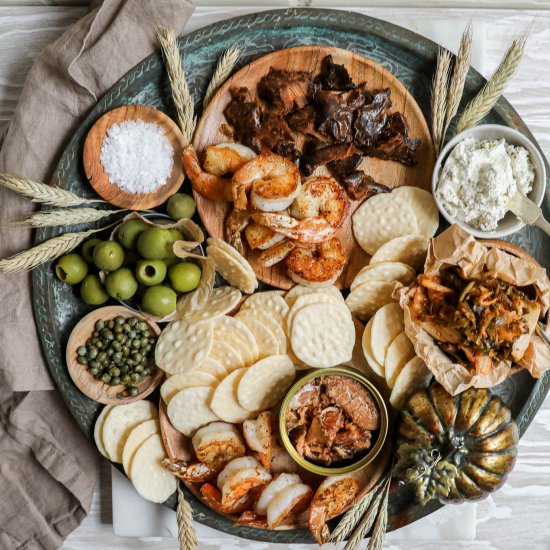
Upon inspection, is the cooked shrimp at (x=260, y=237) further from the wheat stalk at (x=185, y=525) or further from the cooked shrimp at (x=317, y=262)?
the wheat stalk at (x=185, y=525)

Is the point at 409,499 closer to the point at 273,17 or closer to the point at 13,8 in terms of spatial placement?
the point at 273,17

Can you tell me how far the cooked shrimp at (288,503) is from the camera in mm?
1848

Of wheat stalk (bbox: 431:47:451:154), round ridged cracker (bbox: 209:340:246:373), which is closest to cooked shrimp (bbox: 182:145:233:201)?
round ridged cracker (bbox: 209:340:246:373)

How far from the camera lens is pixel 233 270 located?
1.88m

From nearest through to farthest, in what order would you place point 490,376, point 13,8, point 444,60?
point 490,376 → point 444,60 → point 13,8

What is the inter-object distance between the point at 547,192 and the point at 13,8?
2010mm

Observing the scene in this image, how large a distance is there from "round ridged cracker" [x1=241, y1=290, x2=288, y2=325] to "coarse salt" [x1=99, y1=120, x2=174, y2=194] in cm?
49

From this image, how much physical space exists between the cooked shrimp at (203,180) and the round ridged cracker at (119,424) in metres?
0.76

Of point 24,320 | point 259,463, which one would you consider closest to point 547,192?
point 259,463

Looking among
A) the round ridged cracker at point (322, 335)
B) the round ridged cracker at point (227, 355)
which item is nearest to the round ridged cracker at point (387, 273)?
the round ridged cracker at point (322, 335)

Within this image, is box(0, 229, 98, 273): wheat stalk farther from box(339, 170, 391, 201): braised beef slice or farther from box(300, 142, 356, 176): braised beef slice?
box(339, 170, 391, 201): braised beef slice

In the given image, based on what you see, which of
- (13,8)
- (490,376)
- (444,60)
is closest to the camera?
(490,376)

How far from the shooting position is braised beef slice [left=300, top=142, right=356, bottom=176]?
192 centimetres

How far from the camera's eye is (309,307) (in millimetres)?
1899
